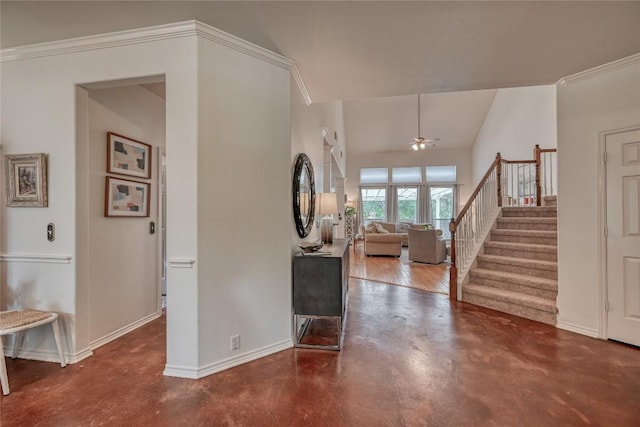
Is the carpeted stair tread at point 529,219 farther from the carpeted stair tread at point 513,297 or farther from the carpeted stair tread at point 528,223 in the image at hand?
the carpeted stair tread at point 513,297

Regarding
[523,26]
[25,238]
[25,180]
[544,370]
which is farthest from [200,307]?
[523,26]

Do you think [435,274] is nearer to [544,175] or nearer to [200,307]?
[544,175]

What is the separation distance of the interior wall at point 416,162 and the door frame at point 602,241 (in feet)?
26.8

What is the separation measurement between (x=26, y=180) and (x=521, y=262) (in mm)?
5295

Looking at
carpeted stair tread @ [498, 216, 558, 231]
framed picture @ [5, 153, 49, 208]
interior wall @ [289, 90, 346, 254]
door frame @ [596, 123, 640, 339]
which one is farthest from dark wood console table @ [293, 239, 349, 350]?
carpeted stair tread @ [498, 216, 558, 231]

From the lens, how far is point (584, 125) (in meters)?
2.83

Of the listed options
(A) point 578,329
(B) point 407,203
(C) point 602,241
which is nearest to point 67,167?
(C) point 602,241

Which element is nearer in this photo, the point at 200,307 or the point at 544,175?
the point at 200,307

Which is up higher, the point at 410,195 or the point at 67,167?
the point at 410,195

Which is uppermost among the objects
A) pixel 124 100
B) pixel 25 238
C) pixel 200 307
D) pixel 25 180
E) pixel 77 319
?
pixel 124 100

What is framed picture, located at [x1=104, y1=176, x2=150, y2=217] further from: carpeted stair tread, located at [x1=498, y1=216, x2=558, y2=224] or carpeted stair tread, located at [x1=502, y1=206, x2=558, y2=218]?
carpeted stair tread, located at [x1=502, y1=206, x2=558, y2=218]

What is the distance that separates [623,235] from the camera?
2623 mm

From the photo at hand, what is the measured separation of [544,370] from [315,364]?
176cm

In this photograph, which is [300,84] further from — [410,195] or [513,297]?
[410,195]
